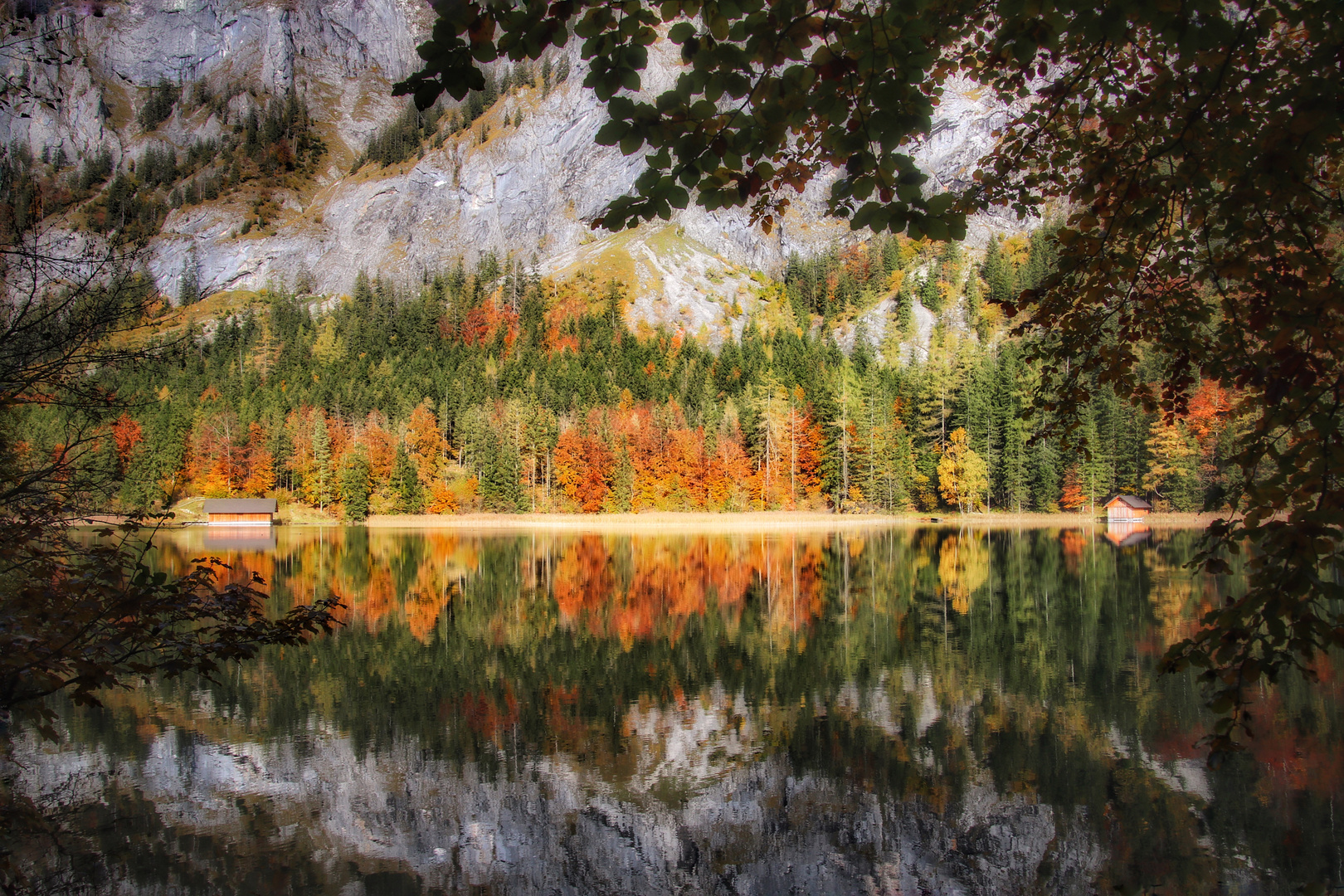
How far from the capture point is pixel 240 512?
68.8 metres

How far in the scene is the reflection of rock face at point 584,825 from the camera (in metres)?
7.16

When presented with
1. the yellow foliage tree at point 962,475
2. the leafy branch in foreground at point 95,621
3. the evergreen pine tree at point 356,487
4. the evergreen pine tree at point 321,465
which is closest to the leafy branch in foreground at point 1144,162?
the leafy branch in foreground at point 95,621

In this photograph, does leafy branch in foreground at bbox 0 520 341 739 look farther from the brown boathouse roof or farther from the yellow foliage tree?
the yellow foliage tree

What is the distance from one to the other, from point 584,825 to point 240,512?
232 ft

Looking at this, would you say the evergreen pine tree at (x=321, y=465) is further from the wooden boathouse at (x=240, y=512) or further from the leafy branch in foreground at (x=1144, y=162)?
the leafy branch in foreground at (x=1144, y=162)

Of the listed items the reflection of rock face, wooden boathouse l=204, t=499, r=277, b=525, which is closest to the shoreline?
wooden boathouse l=204, t=499, r=277, b=525

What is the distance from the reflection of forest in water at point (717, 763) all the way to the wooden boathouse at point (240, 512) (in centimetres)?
5672

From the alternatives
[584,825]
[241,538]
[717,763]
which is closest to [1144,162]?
[584,825]

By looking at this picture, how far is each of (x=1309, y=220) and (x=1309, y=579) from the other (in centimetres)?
196

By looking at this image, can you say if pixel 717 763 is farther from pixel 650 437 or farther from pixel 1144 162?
pixel 650 437

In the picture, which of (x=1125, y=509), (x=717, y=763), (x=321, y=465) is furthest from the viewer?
(x=321, y=465)

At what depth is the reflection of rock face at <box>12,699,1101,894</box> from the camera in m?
7.16

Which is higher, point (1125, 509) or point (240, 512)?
point (240, 512)

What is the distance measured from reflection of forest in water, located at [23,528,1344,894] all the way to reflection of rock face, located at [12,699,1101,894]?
4 cm
